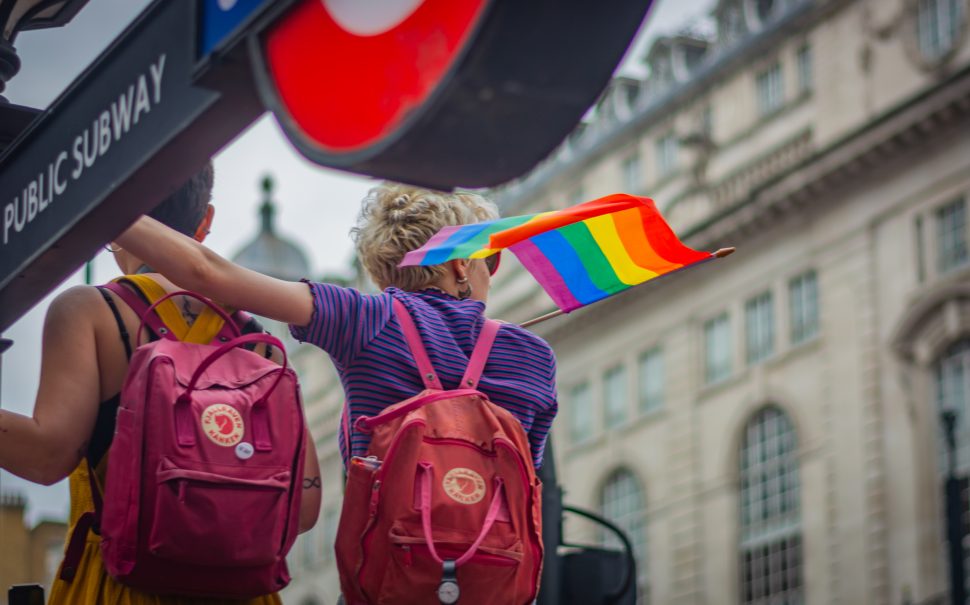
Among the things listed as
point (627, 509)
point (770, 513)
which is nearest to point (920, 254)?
point (770, 513)

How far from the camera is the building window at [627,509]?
161 feet

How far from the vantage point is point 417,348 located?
14.6ft

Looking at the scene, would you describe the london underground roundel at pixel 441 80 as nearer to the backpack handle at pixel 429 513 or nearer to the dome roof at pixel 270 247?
the backpack handle at pixel 429 513

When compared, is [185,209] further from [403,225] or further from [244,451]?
[244,451]

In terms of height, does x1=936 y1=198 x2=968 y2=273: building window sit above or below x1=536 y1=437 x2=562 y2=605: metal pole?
above

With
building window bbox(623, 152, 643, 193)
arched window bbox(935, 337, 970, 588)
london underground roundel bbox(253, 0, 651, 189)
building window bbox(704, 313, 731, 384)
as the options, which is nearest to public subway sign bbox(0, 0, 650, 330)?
london underground roundel bbox(253, 0, 651, 189)

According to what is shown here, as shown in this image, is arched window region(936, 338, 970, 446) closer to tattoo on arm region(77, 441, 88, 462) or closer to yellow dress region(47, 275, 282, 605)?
yellow dress region(47, 275, 282, 605)

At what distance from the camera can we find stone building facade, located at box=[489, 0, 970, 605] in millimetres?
40250

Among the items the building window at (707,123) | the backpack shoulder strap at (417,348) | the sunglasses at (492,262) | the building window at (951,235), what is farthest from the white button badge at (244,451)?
the building window at (707,123)

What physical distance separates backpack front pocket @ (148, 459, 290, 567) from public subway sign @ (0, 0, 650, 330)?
58cm

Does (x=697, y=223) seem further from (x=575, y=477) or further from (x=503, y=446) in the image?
(x=503, y=446)

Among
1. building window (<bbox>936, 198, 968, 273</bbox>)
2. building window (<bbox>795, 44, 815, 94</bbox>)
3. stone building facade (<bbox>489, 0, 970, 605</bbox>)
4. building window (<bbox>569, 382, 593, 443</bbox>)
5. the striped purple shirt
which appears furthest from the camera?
building window (<bbox>569, 382, 593, 443</bbox>)

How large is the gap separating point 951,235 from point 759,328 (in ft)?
21.2

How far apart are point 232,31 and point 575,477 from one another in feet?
161
